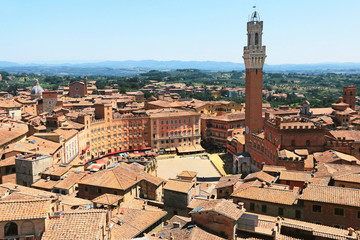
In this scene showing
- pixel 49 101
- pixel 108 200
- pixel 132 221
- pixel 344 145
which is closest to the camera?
pixel 132 221

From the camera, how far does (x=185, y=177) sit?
48.6 metres

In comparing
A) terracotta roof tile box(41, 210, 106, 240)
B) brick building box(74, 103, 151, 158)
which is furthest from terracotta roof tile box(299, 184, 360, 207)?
brick building box(74, 103, 151, 158)

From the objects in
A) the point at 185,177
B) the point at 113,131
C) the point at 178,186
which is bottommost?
the point at 113,131

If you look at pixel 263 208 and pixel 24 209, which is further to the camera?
pixel 263 208

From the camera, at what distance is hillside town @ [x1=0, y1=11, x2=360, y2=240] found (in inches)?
977

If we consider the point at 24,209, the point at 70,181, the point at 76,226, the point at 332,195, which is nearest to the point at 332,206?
the point at 332,195

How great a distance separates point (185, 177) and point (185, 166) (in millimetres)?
25634

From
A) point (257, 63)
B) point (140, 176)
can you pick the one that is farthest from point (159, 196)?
point (257, 63)

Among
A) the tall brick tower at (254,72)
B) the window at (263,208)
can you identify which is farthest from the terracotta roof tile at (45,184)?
the tall brick tower at (254,72)

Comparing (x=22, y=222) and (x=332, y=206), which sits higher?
(x=22, y=222)

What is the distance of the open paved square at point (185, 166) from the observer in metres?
67.6

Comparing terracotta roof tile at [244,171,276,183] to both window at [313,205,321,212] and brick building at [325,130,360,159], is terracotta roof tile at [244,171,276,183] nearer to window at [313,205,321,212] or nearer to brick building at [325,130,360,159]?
window at [313,205,321,212]

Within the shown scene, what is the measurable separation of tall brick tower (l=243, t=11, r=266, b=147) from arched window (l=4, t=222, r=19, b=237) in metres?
56.1

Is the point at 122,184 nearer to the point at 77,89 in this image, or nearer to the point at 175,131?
the point at 175,131
